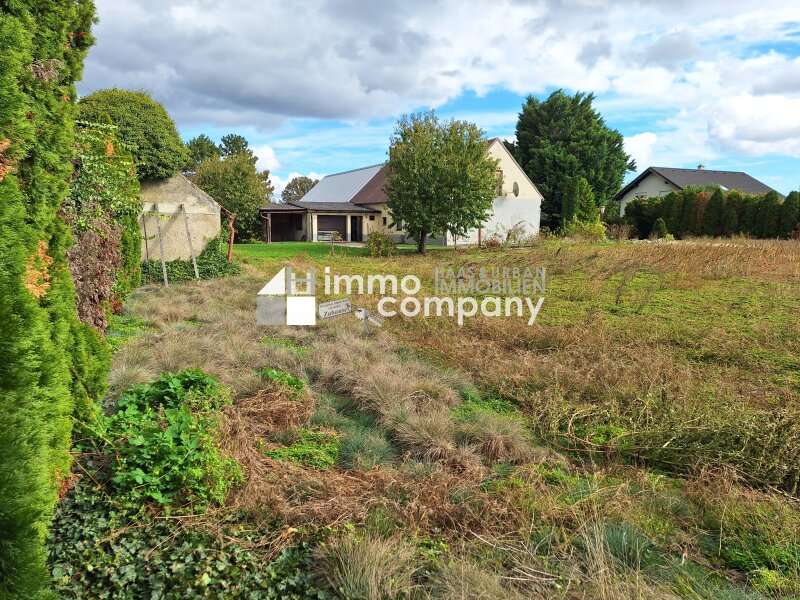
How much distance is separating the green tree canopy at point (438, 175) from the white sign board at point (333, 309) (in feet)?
47.7

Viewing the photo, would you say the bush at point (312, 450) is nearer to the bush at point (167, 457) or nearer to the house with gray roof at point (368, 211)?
the bush at point (167, 457)

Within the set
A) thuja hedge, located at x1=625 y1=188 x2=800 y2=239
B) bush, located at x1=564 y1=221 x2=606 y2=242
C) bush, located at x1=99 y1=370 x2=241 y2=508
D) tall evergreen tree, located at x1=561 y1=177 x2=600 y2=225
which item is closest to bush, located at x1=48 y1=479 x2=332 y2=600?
bush, located at x1=99 y1=370 x2=241 y2=508

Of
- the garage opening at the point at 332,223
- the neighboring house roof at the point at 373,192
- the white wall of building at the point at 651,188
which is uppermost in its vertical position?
the white wall of building at the point at 651,188

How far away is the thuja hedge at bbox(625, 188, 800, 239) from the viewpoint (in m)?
25.5

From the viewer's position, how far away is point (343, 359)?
5941 millimetres

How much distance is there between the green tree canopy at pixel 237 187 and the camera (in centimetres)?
3073

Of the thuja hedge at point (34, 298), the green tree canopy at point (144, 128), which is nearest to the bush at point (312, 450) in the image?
the thuja hedge at point (34, 298)

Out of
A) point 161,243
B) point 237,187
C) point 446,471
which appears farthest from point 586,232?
point 446,471

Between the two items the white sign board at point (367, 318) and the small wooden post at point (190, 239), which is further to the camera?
the small wooden post at point (190, 239)

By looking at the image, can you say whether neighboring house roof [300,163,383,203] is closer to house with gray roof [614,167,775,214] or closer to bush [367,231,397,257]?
bush [367,231,397,257]

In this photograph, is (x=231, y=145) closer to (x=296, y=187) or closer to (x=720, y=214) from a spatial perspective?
(x=296, y=187)

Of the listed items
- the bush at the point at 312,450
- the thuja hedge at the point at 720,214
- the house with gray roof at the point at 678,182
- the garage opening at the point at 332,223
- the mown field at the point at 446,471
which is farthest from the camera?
the house with gray roof at the point at 678,182

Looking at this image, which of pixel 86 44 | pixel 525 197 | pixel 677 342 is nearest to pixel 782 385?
pixel 677 342

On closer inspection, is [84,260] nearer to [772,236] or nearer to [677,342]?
[677,342]
